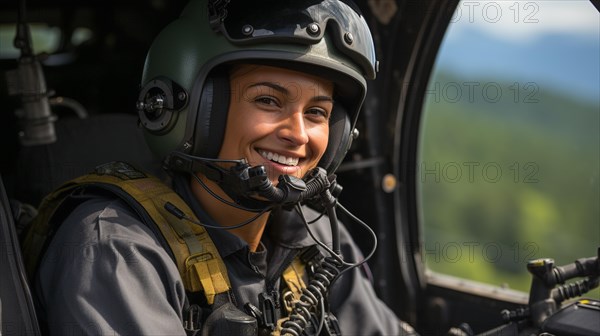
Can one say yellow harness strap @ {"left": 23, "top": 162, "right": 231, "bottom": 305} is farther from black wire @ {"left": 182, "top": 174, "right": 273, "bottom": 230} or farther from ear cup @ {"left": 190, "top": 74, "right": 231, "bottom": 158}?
ear cup @ {"left": 190, "top": 74, "right": 231, "bottom": 158}

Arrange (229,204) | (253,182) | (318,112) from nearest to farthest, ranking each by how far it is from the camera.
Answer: (253,182) < (229,204) < (318,112)

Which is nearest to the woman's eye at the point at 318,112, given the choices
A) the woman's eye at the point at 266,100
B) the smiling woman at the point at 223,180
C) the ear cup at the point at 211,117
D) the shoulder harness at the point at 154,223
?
the smiling woman at the point at 223,180

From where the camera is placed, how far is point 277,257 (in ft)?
6.67

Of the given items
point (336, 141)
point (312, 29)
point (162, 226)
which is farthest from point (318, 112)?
point (162, 226)

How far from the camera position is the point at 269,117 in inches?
71.7

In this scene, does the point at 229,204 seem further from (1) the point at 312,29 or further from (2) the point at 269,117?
(1) the point at 312,29

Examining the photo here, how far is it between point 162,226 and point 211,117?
0.92 feet

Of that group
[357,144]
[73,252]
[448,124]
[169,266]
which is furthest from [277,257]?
[448,124]

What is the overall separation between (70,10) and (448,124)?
5.86 metres

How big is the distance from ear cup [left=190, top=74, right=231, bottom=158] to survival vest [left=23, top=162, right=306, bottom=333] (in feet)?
0.46

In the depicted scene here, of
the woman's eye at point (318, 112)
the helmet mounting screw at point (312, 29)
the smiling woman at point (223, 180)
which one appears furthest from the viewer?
the woman's eye at point (318, 112)

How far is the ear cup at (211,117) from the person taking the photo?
180cm

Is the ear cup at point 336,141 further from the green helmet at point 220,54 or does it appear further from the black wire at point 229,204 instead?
the black wire at point 229,204

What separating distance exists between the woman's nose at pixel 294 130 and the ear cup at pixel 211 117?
0.47ft
